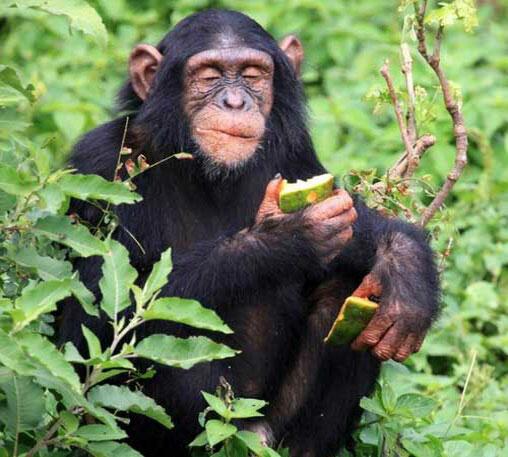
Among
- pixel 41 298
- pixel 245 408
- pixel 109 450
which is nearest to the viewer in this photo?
pixel 41 298

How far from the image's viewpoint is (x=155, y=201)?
5.97m

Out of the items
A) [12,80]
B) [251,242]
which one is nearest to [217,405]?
[251,242]

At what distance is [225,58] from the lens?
20.2 ft

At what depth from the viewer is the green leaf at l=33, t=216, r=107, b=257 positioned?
4.41m

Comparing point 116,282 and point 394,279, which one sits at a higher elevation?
point 116,282

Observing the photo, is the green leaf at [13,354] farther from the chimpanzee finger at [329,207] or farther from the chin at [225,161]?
the chin at [225,161]

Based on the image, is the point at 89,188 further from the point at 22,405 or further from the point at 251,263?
the point at 251,263

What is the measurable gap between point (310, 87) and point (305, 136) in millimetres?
4239

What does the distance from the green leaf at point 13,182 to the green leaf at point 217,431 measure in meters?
1.05

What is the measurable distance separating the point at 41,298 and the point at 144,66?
2.46m

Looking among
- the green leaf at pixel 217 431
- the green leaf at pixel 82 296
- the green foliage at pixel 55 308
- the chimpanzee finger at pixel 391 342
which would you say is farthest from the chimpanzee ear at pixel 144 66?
the green leaf at pixel 82 296

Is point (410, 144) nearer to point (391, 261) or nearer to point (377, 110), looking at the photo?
point (377, 110)

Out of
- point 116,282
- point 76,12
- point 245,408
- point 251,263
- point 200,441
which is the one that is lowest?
point 200,441

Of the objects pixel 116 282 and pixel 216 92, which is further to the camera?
pixel 216 92
